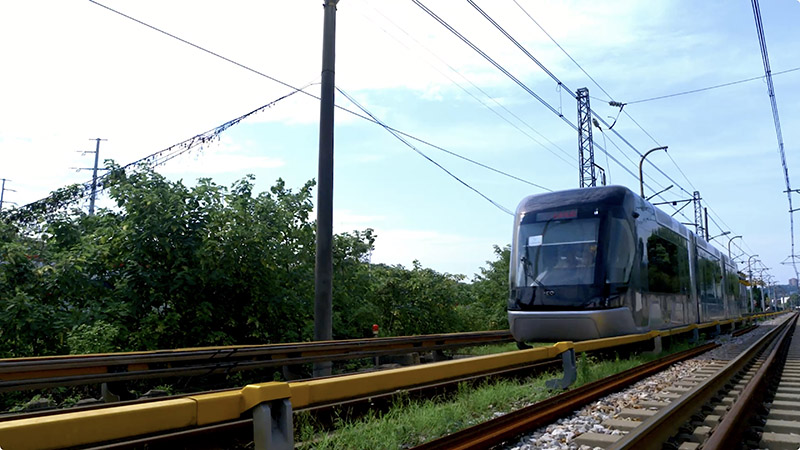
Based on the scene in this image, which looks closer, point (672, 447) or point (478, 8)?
point (672, 447)

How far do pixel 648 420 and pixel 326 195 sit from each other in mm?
6558

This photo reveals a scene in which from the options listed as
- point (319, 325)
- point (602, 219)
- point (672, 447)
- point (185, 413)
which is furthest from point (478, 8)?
point (185, 413)

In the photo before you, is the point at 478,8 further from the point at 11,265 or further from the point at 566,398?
the point at 11,265

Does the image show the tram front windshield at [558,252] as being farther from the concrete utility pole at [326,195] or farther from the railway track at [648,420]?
→ the concrete utility pole at [326,195]

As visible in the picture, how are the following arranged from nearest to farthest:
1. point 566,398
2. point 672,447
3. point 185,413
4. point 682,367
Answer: point 185,413 < point 672,447 < point 566,398 < point 682,367

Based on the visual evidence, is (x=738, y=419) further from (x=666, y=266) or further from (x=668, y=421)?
(x=666, y=266)

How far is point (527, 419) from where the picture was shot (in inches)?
213

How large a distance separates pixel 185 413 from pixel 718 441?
405cm

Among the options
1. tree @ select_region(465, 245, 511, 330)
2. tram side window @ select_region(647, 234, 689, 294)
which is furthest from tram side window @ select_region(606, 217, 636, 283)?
tree @ select_region(465, 245, 511, 330)

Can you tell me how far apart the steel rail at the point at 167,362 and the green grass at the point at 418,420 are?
100 inches

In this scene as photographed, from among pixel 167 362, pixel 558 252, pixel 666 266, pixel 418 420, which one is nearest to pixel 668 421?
pixel 418 420

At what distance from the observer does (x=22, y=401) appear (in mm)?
8297

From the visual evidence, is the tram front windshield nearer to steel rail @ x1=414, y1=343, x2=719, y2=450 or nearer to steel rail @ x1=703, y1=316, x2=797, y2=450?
steel rail @ x1=414, y1=343, x2=719, y2=450

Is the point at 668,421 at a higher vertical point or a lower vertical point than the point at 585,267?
lower
